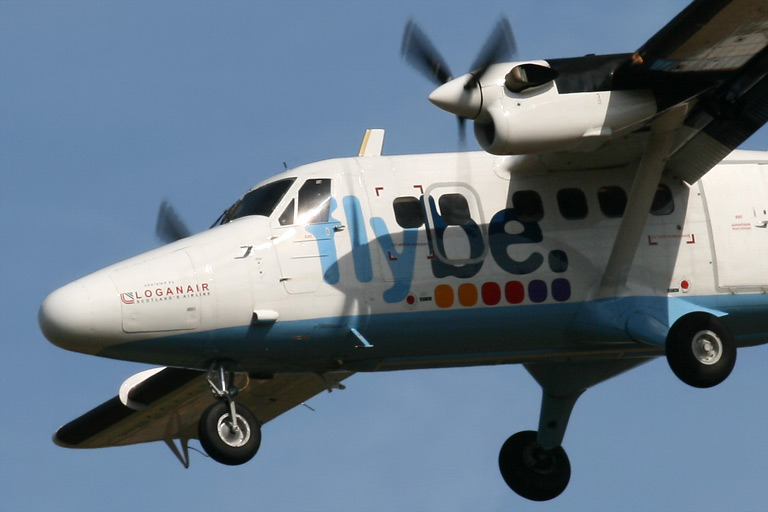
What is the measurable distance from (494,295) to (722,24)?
3.87 meters

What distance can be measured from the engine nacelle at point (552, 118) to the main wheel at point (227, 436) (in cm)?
393

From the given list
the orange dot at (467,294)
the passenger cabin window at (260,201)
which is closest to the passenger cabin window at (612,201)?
the orange dot at (467,294)

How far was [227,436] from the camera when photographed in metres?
19.7

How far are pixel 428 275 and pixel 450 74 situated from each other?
227cm

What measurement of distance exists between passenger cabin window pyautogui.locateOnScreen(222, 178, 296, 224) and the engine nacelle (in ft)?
7.55

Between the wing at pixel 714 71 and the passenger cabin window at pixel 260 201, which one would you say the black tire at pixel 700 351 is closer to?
the wing at pixel 714 71

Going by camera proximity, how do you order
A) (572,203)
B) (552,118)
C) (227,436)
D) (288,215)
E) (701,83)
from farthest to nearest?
1. (572,203)
2. (288,215)
3. (701,83)
4. (227,436)
5. (552,118)

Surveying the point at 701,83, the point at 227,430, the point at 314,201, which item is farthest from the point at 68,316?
the point at 701,83

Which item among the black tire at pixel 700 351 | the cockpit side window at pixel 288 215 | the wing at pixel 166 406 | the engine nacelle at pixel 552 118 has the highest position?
the engine nacelle at pixel 552 118

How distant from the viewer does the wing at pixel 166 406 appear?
2286 cm

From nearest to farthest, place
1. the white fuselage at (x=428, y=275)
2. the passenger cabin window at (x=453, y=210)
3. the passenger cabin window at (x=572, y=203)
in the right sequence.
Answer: the white fuselage at (x=428, y=275)
the passenger cabin window at (x=453, y=210)
the passenger cabin window at (x=572, y=203)

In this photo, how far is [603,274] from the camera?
20.9 metres

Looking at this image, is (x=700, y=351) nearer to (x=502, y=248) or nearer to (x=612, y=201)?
(x=612, y=201)

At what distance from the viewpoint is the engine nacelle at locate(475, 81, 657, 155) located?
1944 cm
